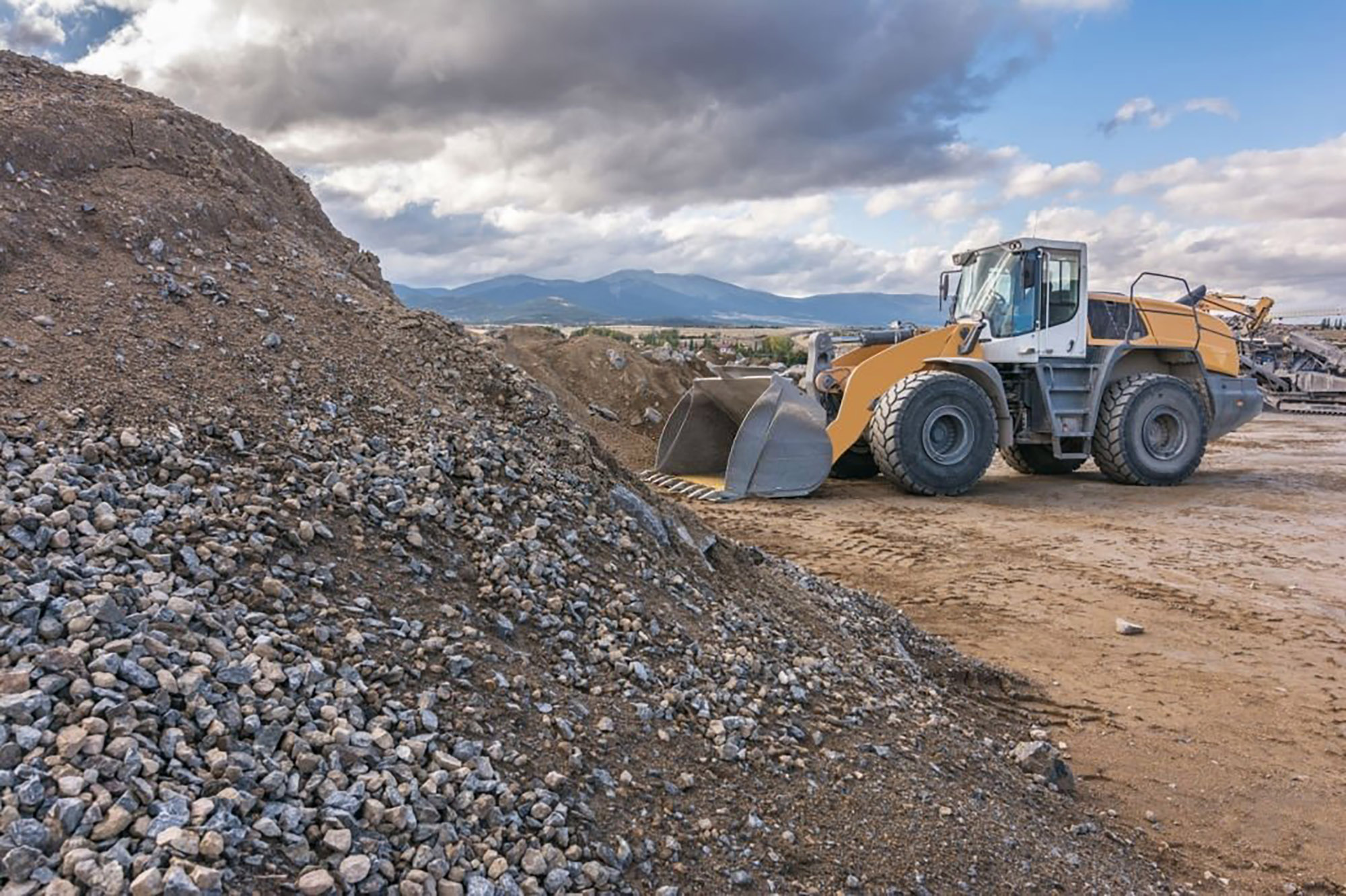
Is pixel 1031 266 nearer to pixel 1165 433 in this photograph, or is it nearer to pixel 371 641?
pixel 1165 433

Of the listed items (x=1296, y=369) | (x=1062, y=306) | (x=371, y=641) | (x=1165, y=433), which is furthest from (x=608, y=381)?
(x=1296, y=369)

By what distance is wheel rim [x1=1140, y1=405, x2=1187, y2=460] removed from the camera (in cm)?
1105

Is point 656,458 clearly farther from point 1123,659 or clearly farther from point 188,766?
point 188,766

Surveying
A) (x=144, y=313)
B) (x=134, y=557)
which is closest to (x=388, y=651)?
(x=134, y=557)

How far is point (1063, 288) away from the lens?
10.5m

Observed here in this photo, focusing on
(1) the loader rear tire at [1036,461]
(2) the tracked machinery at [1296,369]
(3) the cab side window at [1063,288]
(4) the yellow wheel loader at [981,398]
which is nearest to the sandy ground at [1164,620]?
(4) the yellow wheel loader at [981,398]

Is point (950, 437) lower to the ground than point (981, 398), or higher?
lower

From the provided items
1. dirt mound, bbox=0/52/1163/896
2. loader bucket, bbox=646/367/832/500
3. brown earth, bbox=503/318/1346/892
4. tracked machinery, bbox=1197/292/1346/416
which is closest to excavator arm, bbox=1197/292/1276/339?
tracked machinery, bbox=1197/292/1346/416

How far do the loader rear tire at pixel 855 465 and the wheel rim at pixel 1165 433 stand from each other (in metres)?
3.21

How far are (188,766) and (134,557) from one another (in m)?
0.84

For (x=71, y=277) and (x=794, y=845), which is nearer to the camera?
(x=794, y=845)

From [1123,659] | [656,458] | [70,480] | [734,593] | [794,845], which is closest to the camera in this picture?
[794,845]

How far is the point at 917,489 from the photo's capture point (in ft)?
32.7

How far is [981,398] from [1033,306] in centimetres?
139
